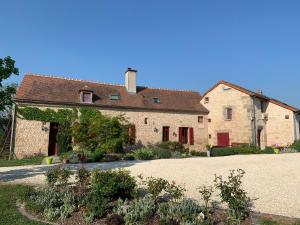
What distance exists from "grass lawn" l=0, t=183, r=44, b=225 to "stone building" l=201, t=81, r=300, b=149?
17.7 meters

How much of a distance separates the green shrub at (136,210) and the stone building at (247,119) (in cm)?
1756

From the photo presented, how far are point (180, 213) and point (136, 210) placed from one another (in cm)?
84

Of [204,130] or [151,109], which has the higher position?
[151,109]

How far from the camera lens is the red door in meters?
22.4

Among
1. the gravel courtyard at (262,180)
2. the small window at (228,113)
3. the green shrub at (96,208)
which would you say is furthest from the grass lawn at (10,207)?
the small window at (228,113)

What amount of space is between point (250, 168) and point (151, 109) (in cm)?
1187

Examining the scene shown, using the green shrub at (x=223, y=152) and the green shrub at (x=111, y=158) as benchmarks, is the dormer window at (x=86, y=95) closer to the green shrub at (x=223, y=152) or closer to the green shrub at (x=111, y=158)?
the green shrub at (x=111, y=158)

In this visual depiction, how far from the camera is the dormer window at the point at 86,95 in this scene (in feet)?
63.1

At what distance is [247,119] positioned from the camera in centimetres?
2148

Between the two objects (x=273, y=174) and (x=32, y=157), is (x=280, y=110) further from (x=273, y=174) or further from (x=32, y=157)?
(x=32, y=157)

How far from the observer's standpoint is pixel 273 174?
8852 millimetres

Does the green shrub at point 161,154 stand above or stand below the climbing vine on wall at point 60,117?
below

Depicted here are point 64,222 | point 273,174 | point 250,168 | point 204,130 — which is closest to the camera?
point 64,222

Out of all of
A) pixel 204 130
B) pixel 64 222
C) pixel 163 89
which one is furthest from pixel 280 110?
pixel 64 222
